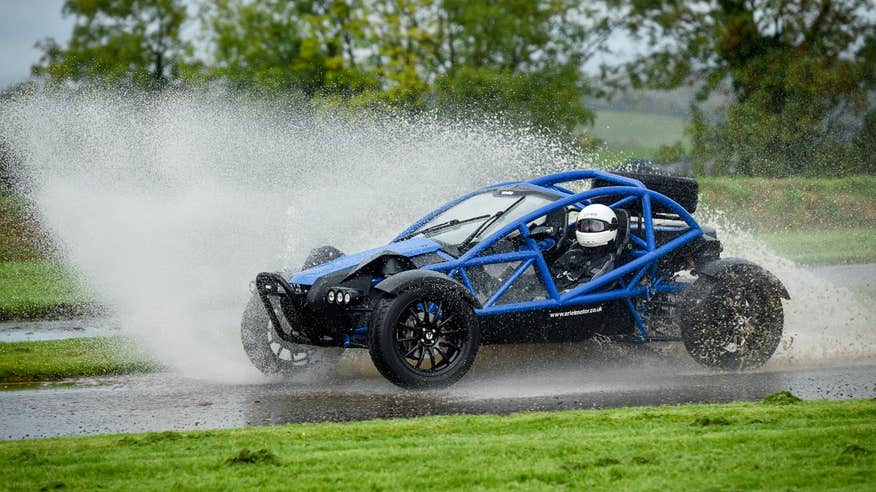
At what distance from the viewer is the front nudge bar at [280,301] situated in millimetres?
9219

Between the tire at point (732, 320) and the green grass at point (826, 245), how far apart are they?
10.6 metres

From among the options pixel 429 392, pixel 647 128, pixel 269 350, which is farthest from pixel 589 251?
pixel 647 128

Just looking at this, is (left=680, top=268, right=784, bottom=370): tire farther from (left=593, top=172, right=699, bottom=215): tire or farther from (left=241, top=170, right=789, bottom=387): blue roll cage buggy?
(left=593, top=172, right=699, bottom=215): tire

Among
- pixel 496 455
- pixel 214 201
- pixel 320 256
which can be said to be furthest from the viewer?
pixel 214 201

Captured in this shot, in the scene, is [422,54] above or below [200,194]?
above

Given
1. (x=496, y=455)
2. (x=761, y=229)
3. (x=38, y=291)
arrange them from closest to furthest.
A: 1. (x=496, y=455)
2. (x=38, y=291)
3. (x=761, y=229)

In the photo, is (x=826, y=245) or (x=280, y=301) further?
(x=826, y=245)

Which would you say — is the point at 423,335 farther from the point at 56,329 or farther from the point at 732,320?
the point at 56,329

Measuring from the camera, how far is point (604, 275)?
9883 millimetres

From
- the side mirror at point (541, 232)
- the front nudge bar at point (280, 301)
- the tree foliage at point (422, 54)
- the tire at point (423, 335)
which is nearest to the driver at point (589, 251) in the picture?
the side mirror at point (541, 232)

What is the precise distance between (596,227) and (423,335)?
1947mm

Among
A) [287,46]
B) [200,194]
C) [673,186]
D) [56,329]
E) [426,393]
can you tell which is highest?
[287,46]

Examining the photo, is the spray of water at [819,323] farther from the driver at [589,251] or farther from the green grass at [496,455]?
the green grass at [496,455]

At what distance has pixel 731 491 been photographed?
18.2 ft
